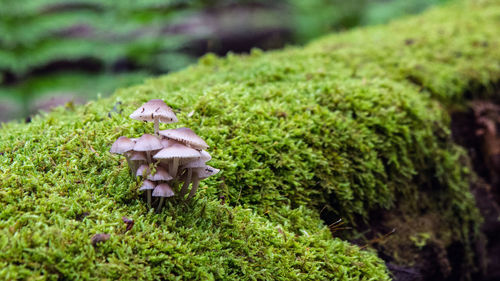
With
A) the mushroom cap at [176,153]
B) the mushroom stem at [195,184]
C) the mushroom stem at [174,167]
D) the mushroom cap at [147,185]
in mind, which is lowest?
the mushroom stem at [195,184]

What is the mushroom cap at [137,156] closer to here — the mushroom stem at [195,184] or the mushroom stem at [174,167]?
the mushroom stem at [174,167]

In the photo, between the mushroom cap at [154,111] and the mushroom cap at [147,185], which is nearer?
the mushroom cap at [147,185]

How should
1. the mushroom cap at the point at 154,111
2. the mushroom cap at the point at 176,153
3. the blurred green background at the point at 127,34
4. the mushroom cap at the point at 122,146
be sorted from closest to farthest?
the mushroom cap at the point at 176,153, the mushroom cap at the point at 122,146, the mushroom cap at the point at 154,111, the blurred green background at the point at 127,34

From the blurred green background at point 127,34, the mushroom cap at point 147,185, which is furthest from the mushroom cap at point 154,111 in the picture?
the blurred green background at point 127,34

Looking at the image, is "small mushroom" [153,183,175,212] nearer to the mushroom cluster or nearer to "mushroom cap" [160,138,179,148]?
the mushroom cluster

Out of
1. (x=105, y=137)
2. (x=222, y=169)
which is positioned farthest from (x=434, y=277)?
(x=105, y=137)

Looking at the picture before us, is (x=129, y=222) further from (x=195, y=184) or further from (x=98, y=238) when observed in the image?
(x=195, y=184)
